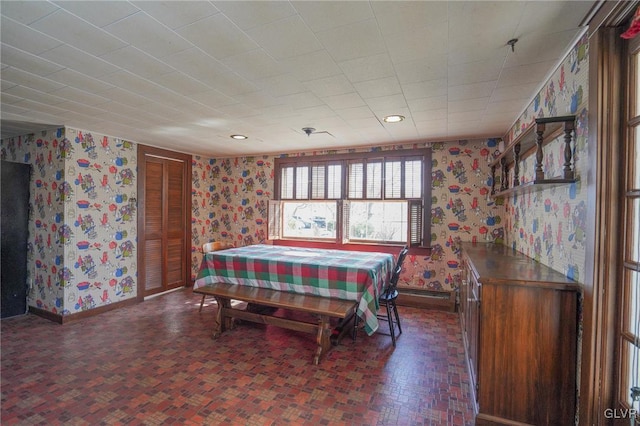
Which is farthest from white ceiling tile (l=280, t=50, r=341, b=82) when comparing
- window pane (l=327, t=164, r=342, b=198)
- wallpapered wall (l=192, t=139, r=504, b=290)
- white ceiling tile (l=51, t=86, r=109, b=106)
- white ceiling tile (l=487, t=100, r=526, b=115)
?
window pane (l=327, t=164, r=342, b=198)

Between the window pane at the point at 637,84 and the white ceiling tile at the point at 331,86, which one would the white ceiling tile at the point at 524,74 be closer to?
the window pane at the point at 637,84

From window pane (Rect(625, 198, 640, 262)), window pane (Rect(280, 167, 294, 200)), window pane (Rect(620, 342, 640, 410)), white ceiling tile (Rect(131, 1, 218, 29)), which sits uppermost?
white ceiling tile (Rect(131, 1, 218, 29))

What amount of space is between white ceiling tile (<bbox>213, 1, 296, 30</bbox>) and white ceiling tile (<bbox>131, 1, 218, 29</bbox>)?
0.07 m

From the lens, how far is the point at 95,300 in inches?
155

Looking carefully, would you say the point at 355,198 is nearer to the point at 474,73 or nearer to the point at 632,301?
the point at 474,73

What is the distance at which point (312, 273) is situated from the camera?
3016 millimetres

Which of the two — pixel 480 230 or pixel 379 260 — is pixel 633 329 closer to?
pixel 379 260

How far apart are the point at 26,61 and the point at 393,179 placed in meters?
3.97

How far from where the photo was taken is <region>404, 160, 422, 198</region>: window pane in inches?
170

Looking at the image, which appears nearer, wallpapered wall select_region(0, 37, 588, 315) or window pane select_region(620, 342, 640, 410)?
window pane select_region(620, 342, 640, 410)

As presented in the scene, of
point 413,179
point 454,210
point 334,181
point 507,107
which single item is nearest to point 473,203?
point 454,210

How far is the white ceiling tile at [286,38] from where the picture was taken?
1587 mm

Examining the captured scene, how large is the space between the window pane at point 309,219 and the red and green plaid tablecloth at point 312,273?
1.27 m

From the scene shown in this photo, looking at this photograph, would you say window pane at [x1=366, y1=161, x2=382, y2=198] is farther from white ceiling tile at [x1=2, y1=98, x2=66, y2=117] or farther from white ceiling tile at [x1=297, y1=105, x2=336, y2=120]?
white ceiling tile at [x1=2, y1=98, x2=66, y2=117]
